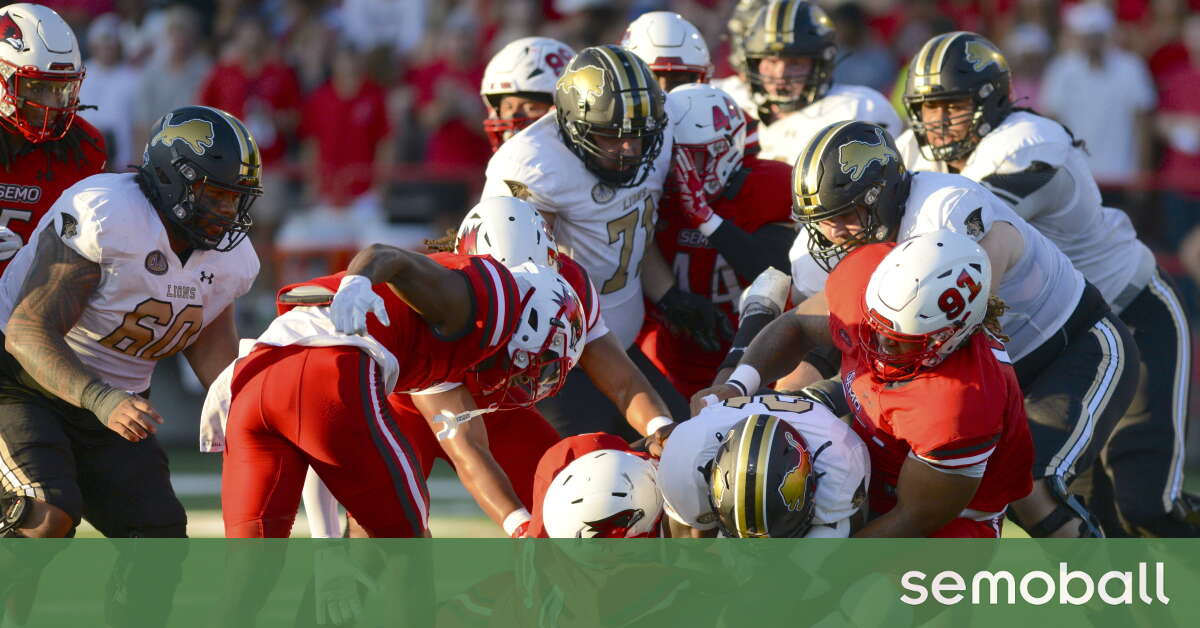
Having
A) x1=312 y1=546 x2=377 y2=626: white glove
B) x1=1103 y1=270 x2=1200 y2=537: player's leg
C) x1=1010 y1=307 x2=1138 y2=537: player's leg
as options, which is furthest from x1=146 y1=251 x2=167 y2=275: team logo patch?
x1=1103 y1=270 x2=1200 y2=537: player's leg

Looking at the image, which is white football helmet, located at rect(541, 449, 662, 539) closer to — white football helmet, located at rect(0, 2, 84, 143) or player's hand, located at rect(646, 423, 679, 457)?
player's hand, located at rect(646, 423, 679, 457)

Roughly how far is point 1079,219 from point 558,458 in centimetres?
257

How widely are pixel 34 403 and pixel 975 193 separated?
10.2 feet

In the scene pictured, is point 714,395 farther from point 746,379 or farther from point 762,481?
point 762,481

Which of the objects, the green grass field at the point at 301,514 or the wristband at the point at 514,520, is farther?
the green grass field at the point at 301,514

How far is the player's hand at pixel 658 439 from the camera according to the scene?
16.4 ft

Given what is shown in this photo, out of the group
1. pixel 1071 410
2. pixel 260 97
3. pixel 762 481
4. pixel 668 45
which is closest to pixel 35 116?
A: pixel 668 45

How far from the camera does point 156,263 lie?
16.8 ft

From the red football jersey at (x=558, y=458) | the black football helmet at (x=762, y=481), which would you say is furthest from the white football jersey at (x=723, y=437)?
the red football jersey at (x=558, y=458)

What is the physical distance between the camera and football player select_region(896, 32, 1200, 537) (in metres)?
6.13

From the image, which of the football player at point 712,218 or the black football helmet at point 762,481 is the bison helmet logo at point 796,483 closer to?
the black football helmet at point 762,481

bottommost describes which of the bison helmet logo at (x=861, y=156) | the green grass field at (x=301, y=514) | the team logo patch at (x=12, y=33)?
the green grass field at (x=301, y=514)

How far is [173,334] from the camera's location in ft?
17.5

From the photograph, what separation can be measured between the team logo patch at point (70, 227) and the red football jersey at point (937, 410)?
230 centimetres
